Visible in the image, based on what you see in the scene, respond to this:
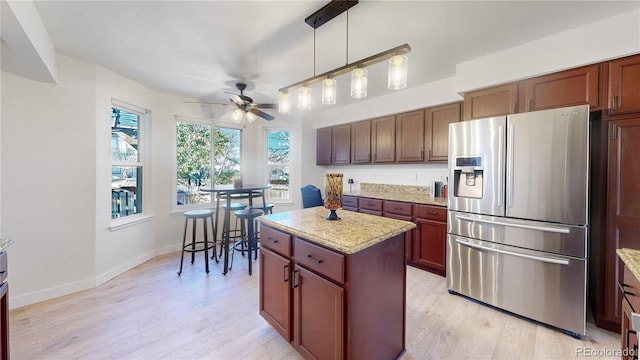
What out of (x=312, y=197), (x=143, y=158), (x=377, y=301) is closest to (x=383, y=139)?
(x=312, y=197)

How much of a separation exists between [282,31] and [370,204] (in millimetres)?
2470

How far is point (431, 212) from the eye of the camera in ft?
9.78

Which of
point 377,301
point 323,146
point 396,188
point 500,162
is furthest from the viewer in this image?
point 323,146

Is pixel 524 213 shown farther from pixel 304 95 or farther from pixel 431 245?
pixel 304 95

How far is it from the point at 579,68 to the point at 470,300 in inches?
87.9

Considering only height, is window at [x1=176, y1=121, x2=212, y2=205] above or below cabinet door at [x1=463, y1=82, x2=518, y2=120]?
below

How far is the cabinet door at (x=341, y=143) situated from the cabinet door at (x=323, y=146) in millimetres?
115

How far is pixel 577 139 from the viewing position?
6.04 ft

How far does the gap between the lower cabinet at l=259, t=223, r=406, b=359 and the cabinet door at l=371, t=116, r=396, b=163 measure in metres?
2.32

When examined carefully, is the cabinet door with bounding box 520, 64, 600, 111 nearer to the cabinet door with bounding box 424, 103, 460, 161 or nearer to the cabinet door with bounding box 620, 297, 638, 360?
the cabinet door with bounding box 424, 103, 460, 161

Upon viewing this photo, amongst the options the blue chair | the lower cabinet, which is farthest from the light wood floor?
the blue chair

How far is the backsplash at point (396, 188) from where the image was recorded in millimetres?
3684

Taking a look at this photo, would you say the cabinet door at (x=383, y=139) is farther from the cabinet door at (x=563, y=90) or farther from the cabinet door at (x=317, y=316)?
the cabinet door at (x=317, y=316)

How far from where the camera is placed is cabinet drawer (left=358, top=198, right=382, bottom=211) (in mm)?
3514
